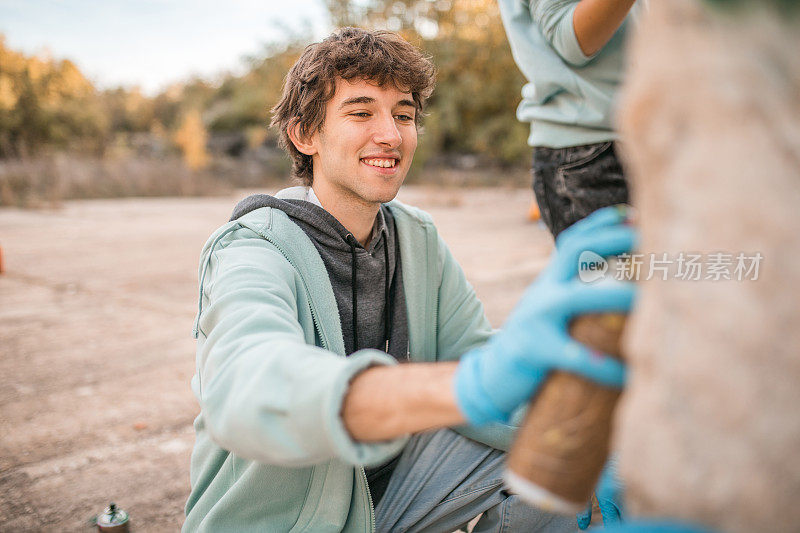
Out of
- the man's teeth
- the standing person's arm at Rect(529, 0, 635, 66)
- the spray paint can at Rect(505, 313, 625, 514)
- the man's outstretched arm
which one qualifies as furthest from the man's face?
the spray paint can at Rect(505, 313, 625, 514)

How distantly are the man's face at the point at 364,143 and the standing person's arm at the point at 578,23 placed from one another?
47cm

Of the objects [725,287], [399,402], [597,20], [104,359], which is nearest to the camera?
[725,287]

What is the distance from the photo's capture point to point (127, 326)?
3773mm

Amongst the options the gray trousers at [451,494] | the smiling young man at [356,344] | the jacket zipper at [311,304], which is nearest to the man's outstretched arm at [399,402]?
the smiling young man at [356,344]

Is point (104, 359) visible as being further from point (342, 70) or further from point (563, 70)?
point (563, 70)

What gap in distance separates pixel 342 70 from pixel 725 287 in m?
1.50

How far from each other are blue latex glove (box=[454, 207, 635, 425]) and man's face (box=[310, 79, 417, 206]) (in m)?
0.99

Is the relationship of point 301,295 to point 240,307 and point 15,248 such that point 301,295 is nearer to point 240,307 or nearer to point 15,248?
point 240,307

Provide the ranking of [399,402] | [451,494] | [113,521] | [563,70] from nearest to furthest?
[399,402] < [451,494] < [113,521] < [563,70]

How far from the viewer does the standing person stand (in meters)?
1.83

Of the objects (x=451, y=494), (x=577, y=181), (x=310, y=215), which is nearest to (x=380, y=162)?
(x=310, y=215)

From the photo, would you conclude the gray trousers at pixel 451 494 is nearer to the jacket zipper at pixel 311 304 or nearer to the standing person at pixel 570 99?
the jacket zipper at pixel 311 304

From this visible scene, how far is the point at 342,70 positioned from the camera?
1.87m

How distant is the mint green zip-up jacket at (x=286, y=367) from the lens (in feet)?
2.98
